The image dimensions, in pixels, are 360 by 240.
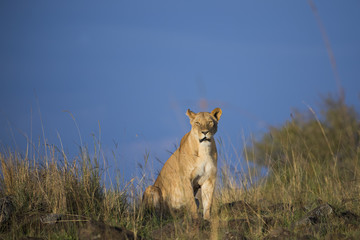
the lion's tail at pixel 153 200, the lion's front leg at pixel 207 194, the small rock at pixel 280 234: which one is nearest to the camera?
the small rock at pixel 280 234

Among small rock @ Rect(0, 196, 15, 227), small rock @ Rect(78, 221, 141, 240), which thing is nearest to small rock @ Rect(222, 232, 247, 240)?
small rock @ Rect(78, 221, 141, 240)

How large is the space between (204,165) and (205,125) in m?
0.75

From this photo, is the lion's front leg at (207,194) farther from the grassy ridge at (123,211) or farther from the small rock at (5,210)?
the small rock at (5,210)

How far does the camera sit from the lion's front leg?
23.9 ft

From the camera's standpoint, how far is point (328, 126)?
19328mm

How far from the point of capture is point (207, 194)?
735 centimetres

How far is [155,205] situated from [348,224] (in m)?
3.32

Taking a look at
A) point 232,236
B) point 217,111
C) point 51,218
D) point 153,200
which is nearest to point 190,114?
point 217,111

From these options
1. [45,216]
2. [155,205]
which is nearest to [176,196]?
[155,205]

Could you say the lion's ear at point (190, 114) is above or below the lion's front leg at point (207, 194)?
above

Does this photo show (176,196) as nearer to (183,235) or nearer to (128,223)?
(128,223)

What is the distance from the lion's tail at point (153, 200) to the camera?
7.70 meters

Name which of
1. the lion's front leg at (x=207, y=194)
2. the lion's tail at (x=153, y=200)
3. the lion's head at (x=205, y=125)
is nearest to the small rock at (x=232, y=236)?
the lion's front leg at (x=207, y=194)

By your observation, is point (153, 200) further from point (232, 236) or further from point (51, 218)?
point (232, 236)
